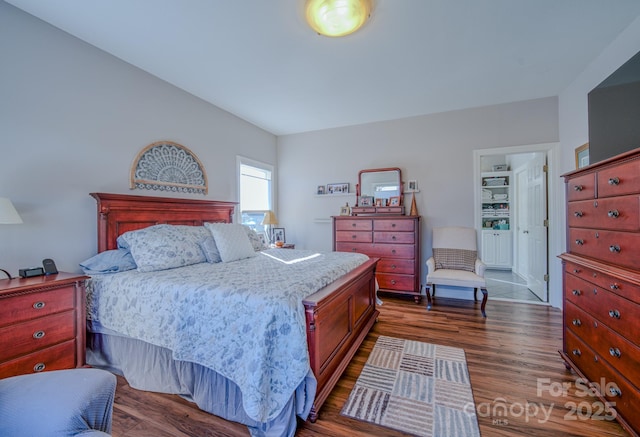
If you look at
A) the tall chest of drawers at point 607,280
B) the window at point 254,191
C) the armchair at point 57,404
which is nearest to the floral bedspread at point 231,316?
the armchair at point 57,404

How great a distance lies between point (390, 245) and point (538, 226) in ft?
7.11

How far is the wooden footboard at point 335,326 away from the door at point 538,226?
274cm

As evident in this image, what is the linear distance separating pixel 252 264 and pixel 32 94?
2.13m

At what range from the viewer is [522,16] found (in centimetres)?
207

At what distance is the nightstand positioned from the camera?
163 centimetres

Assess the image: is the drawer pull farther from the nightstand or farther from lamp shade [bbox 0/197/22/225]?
lamp shade [bbox 0/197/22/225]

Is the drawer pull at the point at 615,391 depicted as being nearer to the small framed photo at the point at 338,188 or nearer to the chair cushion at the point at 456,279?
the chair cushion at the point at 456,279

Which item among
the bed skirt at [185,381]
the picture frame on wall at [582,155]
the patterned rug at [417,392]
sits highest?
the picture frame on wall at [582,155]

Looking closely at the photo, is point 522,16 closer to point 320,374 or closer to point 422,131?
point 422,131

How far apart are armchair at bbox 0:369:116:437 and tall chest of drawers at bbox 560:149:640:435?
2.34 meters

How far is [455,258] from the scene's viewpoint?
387 cm

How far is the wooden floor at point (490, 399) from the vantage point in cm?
157

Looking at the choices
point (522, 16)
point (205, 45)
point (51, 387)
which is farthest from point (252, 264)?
point (522, 16)

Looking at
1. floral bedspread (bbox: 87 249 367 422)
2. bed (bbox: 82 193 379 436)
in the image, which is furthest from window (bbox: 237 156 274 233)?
floral bedspread (bbox: 87 249 367 422)
